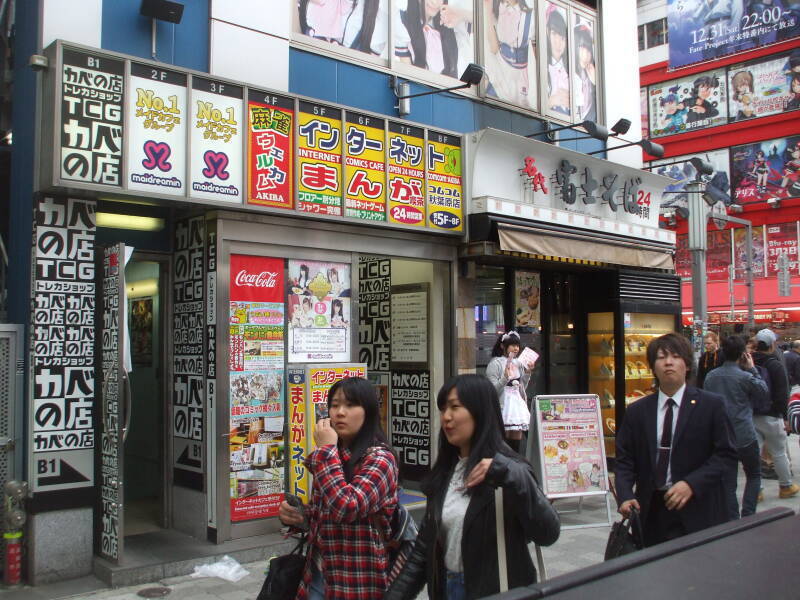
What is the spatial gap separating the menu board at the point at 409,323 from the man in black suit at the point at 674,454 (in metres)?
5.40

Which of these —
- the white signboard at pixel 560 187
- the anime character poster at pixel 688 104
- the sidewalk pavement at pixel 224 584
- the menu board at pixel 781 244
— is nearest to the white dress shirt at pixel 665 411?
the sidewalk pavement at pixel 224 584

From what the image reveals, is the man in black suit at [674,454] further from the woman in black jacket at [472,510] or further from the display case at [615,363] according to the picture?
the display case at [615,363]

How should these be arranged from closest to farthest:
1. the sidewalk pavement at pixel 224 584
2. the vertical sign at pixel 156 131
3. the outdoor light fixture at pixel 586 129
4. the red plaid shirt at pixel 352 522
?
the red plaid shirt at pixel 352 522 < the sidewalk pavement at pixel 224 584 < the vertical sign at pixel 156 131 < the outdoor light fixture at pixel 586 129

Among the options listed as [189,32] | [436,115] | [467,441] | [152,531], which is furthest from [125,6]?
[467,441]

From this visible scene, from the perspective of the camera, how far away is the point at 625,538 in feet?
12.1

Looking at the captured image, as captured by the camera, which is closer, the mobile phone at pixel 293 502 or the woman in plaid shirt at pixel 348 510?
the woman in plaid shirt at pixel 348 510

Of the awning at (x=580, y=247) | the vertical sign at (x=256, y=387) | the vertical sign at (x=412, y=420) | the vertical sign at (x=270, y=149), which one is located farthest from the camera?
the vertical sign at (x=412, y=420)

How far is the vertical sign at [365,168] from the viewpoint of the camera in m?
8.02

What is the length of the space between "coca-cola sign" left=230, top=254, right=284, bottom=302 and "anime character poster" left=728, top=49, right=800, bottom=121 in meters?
30.2

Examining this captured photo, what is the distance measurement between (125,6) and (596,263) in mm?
7282

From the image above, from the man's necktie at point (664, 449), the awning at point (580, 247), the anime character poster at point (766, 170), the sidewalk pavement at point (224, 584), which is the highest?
the anime character poster at point (766, 170)

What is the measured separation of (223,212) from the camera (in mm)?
7059

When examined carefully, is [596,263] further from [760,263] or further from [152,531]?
[760,263]

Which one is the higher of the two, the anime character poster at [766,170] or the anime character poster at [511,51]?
the anime character poster at [766,170]
